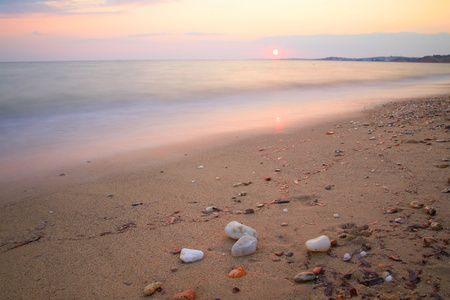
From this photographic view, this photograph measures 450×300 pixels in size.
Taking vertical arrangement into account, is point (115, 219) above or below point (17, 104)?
below

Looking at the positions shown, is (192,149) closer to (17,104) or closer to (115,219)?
(115,219)

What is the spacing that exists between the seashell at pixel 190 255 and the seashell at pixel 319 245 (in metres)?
0.79

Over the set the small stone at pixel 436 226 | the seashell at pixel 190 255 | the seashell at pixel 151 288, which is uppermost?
the small stone at pixel 436 226

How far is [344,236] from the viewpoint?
232 cm

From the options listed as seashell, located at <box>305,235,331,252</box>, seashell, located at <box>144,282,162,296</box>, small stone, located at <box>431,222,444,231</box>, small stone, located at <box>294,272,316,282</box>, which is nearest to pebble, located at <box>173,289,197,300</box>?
seashell, located at <box>144,282,162,296</box>

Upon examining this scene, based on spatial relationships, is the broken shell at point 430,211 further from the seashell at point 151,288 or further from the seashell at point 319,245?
the seashell at point 151,288

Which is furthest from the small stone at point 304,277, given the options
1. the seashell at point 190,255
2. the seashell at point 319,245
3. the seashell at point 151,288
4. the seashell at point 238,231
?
the seashell at point 151,288

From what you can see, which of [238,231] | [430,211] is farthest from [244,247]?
[430,211]

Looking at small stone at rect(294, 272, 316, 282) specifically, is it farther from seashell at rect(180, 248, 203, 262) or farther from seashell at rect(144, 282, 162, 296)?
seashell at rect(144, 282, 162, 296)

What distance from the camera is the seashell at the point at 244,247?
87.9 inches

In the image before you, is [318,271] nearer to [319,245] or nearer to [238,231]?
[319,245]

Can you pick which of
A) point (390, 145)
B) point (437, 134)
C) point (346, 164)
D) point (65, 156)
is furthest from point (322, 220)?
point (65, 156)

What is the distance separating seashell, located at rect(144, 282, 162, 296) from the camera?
6.25 feet

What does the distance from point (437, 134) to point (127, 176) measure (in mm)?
5031
